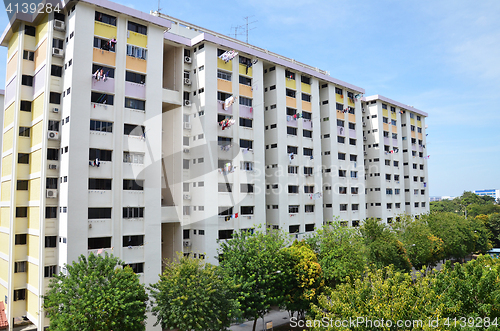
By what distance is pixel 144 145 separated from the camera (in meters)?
28.6

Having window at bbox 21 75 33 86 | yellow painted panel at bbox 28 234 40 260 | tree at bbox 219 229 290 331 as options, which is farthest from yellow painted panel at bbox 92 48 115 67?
tree at bbox 219 229 290 331

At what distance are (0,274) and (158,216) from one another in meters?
15.1

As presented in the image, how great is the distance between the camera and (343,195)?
46.2 m

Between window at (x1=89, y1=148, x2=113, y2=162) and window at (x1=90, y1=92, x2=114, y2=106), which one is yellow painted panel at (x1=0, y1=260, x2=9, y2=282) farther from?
window at (x1=90, y1=92, x2=114, y2=106)

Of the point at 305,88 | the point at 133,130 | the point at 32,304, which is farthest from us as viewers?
the point at 305,88

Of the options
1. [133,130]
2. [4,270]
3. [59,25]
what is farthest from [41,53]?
[4,270]

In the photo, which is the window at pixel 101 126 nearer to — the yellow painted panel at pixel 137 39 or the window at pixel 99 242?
the yellow painted panel at pixel 137 39

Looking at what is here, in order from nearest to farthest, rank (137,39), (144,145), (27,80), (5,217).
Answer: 1. (144,145)
2. (137,39)
3. (27,80)
4. (5,217)

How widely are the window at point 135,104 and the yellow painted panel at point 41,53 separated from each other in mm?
7144

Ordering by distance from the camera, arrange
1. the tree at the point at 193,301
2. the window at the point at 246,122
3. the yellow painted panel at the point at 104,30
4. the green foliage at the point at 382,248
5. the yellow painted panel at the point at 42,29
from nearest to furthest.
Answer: the tree at the point at 193,301 → the yellow painted panel at the point at 104,30 → the yellow painted panel at the point at 42,29 → the green foliage at the point at 382,248 → the window at the point at 246,122

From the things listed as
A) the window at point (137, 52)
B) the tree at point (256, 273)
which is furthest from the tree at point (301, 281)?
the window at point (137, 52)

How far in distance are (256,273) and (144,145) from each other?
43.1 feet

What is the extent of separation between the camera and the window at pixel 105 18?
90.1ft

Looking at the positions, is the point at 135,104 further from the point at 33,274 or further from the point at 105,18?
the point at 33,274
